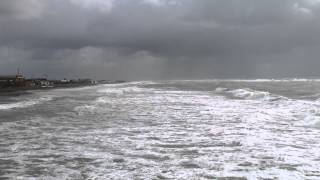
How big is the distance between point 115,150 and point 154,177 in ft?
14.1

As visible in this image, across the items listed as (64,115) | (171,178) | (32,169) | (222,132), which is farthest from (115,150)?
(64,115)

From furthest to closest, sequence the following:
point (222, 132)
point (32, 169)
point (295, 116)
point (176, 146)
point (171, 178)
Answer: point (295, 116), point (222, 132), point (176, 146), point (32, 169), point (171, 178)

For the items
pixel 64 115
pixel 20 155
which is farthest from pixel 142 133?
pixel 64 115

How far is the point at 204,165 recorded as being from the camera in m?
13.3

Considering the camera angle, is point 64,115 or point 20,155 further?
point 64,115

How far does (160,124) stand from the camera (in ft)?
79.3

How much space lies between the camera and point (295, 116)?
28.5m

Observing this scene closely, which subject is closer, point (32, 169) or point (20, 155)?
point (32, 169)

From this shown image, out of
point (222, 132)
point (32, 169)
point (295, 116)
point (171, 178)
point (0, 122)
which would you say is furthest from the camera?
point (295, 116)

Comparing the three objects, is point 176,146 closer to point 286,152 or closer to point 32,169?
point 286,152

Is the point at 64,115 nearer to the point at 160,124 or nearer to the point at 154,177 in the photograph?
the point at 160,124

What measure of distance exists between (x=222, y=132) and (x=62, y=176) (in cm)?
955

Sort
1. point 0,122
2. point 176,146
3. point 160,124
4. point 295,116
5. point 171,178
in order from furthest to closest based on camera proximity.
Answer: point 295,116
point 0,122
point 160,124
point 176,146
point 171,178

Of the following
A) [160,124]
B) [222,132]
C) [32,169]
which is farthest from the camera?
[160,124]
